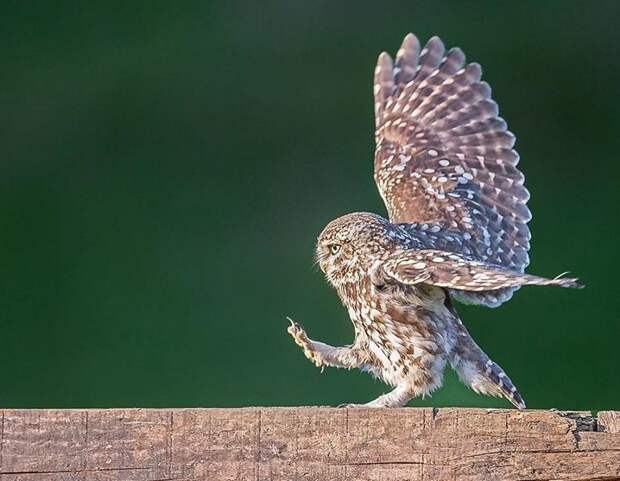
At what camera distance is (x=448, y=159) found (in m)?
4.61

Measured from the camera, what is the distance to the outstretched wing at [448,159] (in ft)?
14.0

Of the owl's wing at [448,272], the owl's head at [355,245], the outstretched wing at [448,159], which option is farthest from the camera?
the outstretched wing at [448,159]

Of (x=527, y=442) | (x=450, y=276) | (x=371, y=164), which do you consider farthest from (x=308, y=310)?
(x=527, y=442)

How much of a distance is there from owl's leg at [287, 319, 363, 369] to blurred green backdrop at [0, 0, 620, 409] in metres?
2.69

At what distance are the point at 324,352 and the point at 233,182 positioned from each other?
431cm

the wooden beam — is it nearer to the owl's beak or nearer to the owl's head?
the owl's head

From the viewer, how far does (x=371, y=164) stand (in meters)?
7.69

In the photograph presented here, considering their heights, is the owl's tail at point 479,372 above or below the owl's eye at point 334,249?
below

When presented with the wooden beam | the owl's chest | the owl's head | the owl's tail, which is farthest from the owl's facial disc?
the wooden beam

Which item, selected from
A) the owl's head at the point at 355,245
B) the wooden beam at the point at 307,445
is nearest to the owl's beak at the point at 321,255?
the owl's head at the point at 355,245

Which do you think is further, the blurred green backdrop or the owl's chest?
the blurred green backdrop

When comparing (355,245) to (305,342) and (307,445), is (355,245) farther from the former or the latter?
(307,445)

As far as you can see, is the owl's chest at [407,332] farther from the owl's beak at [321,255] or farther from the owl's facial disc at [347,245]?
the owl's beak at [321,255]

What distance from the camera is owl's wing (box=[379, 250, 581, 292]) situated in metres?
3.15
